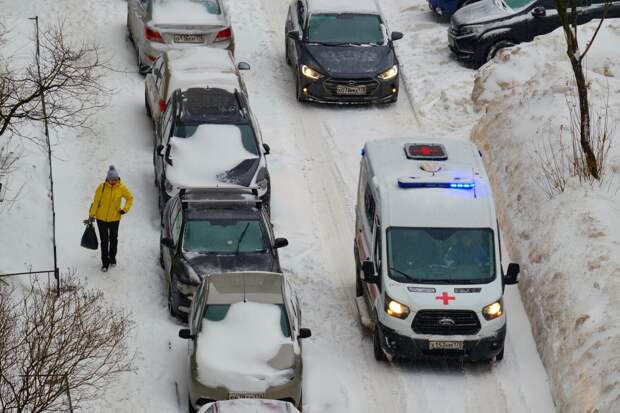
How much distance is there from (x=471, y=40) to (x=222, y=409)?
14.9 m

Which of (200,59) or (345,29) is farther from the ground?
(200,59)

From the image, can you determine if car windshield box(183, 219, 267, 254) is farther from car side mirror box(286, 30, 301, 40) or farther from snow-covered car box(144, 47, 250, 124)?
car side mirror box(286, 30, 301, 40)

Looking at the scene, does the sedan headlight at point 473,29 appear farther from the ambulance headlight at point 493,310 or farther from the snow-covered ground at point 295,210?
the ambulance headlight at point 493,310

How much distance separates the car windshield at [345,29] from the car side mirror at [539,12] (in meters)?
3.13

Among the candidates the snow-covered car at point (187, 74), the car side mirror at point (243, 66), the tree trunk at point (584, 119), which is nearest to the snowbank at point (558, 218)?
the tree trunk at point (584, 119)

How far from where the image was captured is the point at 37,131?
27.3 meters

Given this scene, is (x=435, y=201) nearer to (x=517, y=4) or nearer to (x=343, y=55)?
(x=343, y=55)

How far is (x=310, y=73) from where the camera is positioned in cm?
2852

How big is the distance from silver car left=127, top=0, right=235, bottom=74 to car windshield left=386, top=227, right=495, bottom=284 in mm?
9942

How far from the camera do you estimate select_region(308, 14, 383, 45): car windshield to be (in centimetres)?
2914

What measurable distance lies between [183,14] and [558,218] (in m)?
10.4

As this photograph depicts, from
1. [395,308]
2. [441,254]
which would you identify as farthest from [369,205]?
[395,308]

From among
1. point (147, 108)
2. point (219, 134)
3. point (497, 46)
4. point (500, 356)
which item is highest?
point (219, 134)

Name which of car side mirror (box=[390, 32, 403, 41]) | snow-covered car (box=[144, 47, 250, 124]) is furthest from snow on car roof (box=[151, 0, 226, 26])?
car side mirror (box=[390, 32, 403, 41])
